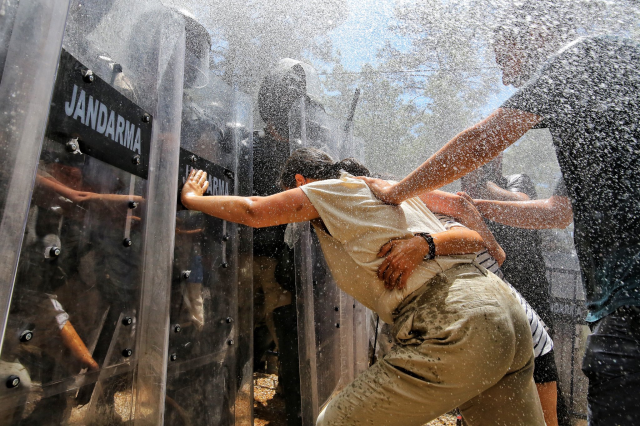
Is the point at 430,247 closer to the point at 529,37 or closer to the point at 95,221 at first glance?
the point at 529,37

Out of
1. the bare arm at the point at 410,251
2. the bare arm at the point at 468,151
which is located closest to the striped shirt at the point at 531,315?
the bare arm at the point at 410,251

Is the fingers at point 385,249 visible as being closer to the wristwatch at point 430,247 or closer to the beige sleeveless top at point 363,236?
the beige sleeveless top at point 363,236

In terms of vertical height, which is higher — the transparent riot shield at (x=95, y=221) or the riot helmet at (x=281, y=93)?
the riot helmet at (x=281, y=93)

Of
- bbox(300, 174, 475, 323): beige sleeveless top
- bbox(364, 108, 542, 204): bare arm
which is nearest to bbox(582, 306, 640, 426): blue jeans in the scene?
bbox(300, 174, 475, 323): beige sleeveless top

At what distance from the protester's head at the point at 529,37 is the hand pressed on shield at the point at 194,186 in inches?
51.2

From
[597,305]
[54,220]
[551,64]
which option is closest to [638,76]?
[551,64]

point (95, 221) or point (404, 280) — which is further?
point (404, 280)

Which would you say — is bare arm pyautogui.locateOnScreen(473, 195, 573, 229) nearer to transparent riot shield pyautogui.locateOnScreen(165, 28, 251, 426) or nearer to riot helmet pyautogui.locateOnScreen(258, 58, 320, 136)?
transparent riot shield pyautogui.locateOnScreen(165, 28, 251, 426)

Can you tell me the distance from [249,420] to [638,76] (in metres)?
2.24

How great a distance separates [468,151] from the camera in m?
1.44

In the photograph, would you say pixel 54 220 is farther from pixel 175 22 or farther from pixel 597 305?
pixel 597 305

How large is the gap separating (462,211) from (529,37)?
0.76m

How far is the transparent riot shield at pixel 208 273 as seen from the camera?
71.1 inches

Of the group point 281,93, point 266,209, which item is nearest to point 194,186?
point 266,209
